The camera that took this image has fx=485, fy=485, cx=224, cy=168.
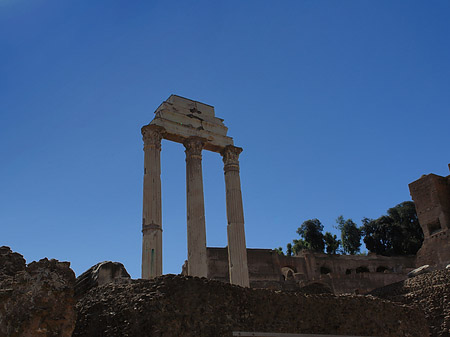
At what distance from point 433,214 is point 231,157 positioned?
18.8m

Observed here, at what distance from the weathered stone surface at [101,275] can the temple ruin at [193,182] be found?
4.39 meters

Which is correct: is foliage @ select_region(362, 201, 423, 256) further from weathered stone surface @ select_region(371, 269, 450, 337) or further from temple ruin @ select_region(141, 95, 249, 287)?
temple ruin @ select_region(141, 95, 249, 287)

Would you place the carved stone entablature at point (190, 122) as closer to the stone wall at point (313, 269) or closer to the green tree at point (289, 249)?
the stone wall at point (313, 269)

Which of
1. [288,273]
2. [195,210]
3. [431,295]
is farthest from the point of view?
[288,273]

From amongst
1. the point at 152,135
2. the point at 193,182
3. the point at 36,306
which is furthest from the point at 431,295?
the point at 36,306

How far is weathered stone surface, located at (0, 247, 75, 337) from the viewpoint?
168 inches

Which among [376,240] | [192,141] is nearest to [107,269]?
[192,141]

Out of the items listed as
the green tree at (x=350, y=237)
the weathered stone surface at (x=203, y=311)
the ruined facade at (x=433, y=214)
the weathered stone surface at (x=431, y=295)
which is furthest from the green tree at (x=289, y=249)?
the weathered stone surface at (x=203, y=311)

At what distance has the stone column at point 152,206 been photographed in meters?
13.4

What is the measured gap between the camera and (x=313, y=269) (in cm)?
3356

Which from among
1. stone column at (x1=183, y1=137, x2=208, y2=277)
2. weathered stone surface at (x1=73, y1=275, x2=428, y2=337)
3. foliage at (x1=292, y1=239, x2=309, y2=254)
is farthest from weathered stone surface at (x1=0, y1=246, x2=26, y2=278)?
foliage at (x1=292, y1=239, x2=309, y2=254)

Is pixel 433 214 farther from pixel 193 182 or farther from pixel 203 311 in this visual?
pixel 203 311

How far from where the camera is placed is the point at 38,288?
4555 millimetres

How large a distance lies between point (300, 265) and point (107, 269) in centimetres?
2640
